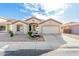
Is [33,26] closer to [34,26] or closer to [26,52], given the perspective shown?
[34,26]

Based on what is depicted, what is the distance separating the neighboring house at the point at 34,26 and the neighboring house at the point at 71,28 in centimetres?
17

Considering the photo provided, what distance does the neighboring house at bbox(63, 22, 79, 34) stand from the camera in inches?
255

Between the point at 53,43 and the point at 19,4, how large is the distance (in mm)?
1426

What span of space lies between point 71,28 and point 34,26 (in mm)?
1032

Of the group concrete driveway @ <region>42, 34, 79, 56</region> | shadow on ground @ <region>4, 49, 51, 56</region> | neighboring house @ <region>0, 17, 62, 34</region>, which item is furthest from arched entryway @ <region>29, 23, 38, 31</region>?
concrete driveway @ <region>42, 34, 79, 56</region>

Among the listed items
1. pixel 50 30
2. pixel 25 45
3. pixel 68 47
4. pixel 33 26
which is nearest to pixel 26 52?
pixel 25 45

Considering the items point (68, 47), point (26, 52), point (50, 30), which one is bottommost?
point (26, 52)

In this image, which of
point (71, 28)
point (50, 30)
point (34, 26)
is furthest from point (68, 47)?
point (34, 26)

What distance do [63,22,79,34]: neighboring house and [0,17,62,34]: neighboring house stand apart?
0.17 meters

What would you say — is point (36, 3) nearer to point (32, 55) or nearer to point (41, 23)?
point (41, 23)

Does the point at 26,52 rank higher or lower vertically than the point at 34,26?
lower

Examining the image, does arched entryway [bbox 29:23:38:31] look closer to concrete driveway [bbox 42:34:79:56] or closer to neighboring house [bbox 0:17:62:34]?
neighboring house [bbox 0:17:62:34]

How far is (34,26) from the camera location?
6477mm

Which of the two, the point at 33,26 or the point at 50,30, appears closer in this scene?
the point at 33,26
